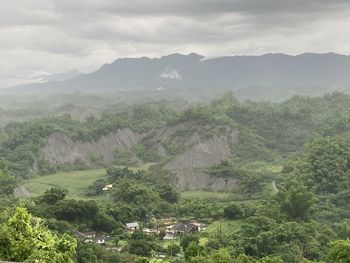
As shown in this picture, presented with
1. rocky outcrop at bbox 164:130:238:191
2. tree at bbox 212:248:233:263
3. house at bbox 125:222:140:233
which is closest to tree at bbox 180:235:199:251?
house at bbox 125:222:140:233

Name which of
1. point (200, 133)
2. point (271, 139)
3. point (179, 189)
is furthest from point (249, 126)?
point (179, 189)

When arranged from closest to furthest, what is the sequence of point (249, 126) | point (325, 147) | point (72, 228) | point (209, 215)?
point (72, 228) → point (209, 215) → point (325, 147) → point (249, 126)

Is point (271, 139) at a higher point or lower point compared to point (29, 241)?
lower

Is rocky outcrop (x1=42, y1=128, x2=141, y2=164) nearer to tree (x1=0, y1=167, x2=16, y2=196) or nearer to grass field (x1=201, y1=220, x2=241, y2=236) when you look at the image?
tree (x1=0, y1=167, x2=16, y2=196)

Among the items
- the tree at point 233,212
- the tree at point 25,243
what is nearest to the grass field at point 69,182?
the tree at point 233,212

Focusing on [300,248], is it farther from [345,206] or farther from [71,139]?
[71,139]

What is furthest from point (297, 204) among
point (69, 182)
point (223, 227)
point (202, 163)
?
point (69, 182)

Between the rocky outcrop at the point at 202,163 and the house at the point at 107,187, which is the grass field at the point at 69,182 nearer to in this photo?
the house at the point at 107,187
